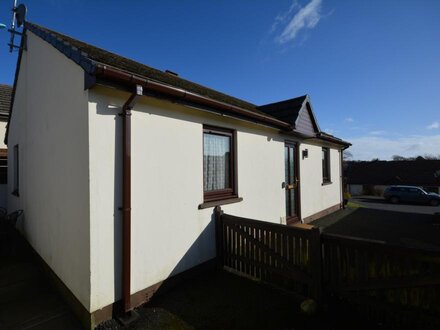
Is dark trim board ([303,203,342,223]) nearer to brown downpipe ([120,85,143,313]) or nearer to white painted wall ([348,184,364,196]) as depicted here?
brown downpipe ([120,85,143,313])

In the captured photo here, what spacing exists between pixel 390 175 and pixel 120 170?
49.1 metres

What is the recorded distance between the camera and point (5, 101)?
1027 cm

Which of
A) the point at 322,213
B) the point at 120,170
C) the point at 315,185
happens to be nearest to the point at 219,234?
the point at 120,170

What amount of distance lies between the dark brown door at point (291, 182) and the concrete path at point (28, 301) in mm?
6075

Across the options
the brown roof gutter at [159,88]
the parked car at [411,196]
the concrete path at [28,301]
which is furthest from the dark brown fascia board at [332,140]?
the parked car at [411,196]

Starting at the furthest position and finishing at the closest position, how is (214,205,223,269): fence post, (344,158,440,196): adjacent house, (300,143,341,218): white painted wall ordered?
(344,158,440,196): adjacent house, (300,143,341,218): white painted wall, (214,205,223,269): fence post

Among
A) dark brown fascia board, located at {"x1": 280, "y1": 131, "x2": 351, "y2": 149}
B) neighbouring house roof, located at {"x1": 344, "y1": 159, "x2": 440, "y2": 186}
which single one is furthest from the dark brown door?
neighbouring house roof, located at {"x1": 344, "y1": 159, "x2": 440, "y2": 186}

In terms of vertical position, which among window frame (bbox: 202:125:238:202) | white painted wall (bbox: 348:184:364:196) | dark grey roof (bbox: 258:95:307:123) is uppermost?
dark grey roof (bbox: 258:95:307:123)

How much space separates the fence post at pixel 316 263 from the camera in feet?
11.5

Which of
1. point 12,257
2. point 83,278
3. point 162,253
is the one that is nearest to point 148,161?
point 162,253

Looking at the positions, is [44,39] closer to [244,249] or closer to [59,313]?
[59,313]

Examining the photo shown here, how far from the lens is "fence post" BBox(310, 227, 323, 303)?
11.5 feet

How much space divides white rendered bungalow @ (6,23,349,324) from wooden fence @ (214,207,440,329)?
1015 mm

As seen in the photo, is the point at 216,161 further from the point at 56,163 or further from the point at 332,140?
the point at 332,140
